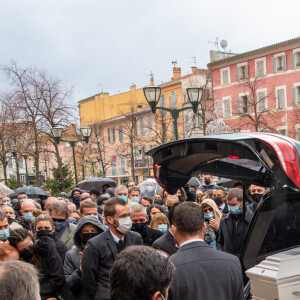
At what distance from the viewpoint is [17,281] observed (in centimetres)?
220

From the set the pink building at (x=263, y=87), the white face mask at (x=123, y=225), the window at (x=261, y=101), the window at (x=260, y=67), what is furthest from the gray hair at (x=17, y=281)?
the window at (x=260, y=67)

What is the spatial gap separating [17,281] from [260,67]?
44810 mm

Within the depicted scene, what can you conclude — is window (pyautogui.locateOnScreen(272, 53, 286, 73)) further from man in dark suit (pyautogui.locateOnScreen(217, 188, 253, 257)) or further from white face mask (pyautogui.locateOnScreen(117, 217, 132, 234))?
Answer: white face mask (pyautogui.locateOnScreen(117, 217, 132, 234))

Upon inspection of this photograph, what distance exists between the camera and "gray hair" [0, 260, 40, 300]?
84.4 inches

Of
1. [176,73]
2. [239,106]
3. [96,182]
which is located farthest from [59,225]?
[176,73]

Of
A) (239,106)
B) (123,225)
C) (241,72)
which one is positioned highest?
(241,72)

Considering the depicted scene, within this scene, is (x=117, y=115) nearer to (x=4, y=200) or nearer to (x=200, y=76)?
(x=200, y=76)

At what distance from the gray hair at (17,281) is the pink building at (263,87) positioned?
3793 cm

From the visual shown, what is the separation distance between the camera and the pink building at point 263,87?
1630 inches

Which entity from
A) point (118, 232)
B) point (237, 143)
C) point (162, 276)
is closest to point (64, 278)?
point (118, 232)

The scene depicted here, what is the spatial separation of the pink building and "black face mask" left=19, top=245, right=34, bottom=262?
118 feet

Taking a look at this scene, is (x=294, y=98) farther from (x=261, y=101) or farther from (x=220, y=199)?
(x=220, y=199)

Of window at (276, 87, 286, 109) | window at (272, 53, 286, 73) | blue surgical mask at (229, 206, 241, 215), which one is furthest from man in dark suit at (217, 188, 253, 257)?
window at (272, 53, 286, 73)

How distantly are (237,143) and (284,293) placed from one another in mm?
1150
